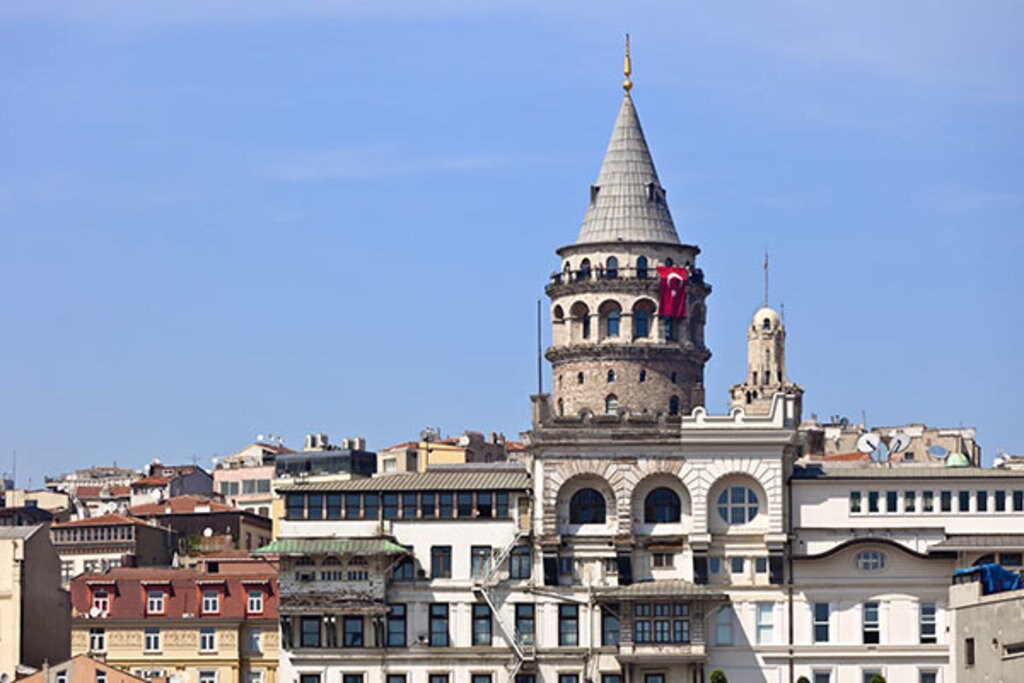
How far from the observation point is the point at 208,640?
132 m

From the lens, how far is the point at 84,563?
538ft

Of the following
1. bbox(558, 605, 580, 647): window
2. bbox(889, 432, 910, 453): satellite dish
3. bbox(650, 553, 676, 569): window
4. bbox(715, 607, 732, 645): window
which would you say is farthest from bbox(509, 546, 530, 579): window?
bbox(889, 432, 910, 453): satellite dish

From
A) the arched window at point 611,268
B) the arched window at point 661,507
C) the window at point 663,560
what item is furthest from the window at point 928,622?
the arched window at point 611,268

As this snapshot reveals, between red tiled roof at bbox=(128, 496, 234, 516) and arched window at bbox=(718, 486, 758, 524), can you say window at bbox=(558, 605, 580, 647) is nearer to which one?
arched window at bbox=(718, 486, 758, 524)

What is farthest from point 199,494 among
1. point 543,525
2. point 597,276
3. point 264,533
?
point 543,525

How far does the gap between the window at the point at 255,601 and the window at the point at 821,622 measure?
25.3 m

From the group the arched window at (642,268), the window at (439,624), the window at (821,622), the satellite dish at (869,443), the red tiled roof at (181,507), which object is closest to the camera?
the window at (821,622)

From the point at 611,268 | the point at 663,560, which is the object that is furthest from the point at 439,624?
the point at 611,268

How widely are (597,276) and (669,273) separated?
3.75 m

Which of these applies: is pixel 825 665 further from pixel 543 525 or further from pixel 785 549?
pixel 543 525

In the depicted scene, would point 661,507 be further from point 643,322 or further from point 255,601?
point 255,601

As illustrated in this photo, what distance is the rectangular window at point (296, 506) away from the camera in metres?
131

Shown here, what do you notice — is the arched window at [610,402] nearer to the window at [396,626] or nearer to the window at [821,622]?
the window at [396,626]

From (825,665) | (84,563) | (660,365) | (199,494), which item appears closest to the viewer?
(825,665)
